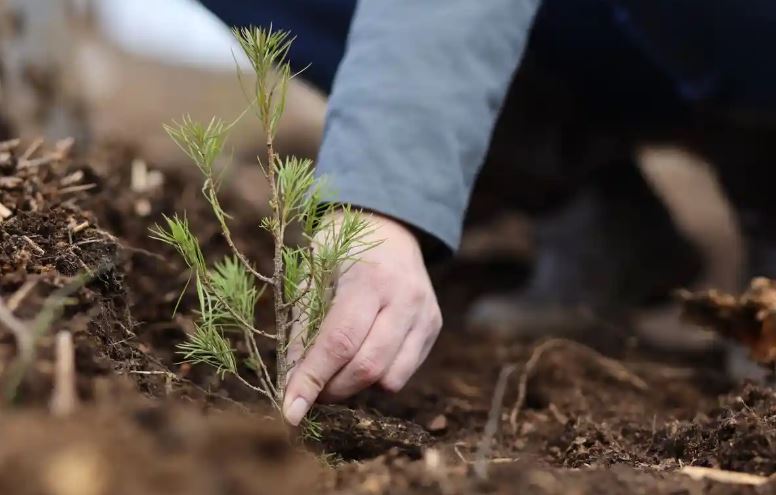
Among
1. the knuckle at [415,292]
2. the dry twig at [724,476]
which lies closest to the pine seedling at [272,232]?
the knuckle at [415,292]

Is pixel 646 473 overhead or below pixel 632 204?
below

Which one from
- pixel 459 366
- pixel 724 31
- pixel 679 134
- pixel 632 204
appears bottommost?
pixel 459 366

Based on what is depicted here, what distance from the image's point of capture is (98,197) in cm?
132

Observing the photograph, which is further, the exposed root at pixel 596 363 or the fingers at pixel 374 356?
the exposed root at pixel 596 363

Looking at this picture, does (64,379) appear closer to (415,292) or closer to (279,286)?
(279,286)

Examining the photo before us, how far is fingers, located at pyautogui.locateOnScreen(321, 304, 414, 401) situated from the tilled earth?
38 millimetres

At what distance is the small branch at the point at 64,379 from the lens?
1.93ft

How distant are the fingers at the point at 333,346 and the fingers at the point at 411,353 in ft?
0.27

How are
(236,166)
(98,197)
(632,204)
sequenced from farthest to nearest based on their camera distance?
(236,166) → (632,204) → (98,197)

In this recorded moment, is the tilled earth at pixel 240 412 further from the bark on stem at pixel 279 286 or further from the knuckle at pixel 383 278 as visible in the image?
the knuckle at pixel 383 278

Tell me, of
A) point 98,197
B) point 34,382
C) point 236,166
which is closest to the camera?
point 34,382

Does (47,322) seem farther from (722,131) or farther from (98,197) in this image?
(722,131)

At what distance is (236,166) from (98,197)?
57.6 inches

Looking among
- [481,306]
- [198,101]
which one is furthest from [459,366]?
[198,101]
